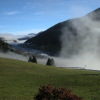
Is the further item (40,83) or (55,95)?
(40,83)

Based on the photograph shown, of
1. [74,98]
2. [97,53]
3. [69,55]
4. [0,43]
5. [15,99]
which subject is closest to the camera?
[74,98]

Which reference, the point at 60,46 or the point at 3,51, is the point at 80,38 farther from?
the point at 3,51

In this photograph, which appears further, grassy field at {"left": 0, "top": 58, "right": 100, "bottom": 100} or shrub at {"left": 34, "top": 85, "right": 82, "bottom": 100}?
grassy field at {"left": 0, "top": 58, "right": 100, "bottom": 100}

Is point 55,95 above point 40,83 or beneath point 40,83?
above

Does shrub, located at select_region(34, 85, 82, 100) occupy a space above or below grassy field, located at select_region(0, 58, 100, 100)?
above

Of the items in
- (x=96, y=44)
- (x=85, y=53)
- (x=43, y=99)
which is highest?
(x=96, y=44)

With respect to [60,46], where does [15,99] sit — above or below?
below

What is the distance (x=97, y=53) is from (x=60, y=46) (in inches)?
2427

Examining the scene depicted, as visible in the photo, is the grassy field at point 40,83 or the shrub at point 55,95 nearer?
the shrub at point 55,95

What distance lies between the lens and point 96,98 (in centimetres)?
1228

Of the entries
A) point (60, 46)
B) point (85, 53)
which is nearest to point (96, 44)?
point (85, 53)

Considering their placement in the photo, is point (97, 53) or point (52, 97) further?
point (97, 53)

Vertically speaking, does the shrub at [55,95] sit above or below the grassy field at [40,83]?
above

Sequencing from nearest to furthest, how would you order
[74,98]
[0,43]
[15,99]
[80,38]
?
[74,98], [15,99], [0,43], [80,38]
